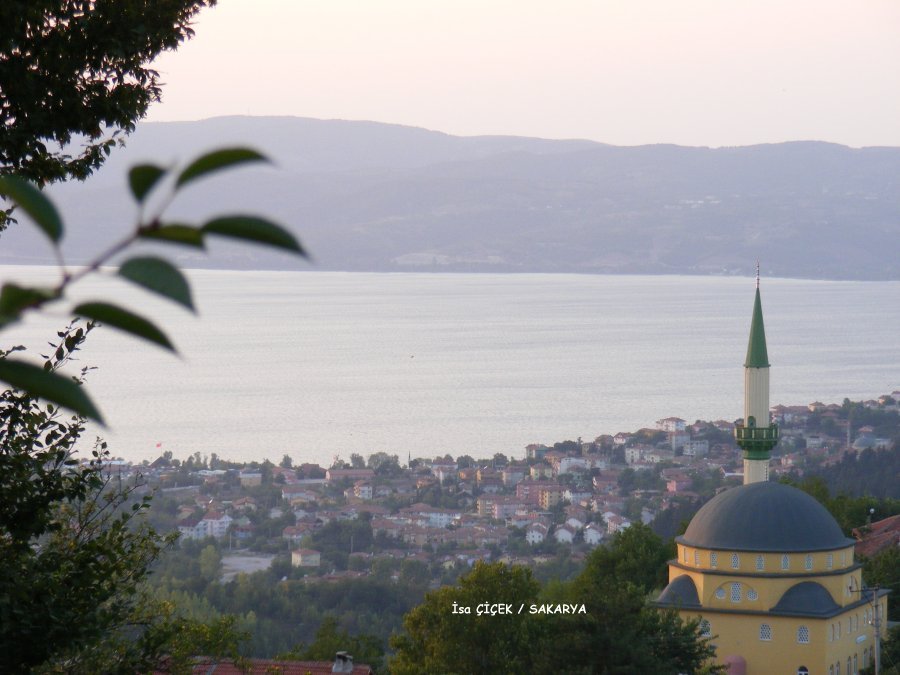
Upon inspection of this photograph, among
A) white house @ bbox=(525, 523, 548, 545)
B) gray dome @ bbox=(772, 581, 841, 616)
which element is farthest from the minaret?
white house @ bbox=(525, 523, 548, 545)

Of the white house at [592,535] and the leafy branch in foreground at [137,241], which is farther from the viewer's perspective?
the white house at [592,535]

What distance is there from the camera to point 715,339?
11350 centimetres

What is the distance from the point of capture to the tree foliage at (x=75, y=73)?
537 centimetres

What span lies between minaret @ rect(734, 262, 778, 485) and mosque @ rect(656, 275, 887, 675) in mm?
4823

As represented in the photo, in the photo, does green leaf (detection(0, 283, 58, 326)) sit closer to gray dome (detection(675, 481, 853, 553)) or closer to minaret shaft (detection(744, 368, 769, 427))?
gray dome (detection(675, 481, 853, 553))

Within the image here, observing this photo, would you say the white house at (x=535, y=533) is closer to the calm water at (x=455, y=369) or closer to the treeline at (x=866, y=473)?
the treeline at (x=866, y=473)

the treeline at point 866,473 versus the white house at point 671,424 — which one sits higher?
the white house at point 671,424

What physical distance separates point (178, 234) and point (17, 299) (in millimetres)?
145

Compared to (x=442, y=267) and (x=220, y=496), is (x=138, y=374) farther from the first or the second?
(x=442, y=267)

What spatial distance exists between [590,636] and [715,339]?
10102 cm

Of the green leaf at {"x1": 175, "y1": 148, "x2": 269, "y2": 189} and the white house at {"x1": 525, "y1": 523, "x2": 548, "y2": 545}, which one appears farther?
the white house at {"x1": 525, "y1": 523, "x2": 548, "y2": 545}

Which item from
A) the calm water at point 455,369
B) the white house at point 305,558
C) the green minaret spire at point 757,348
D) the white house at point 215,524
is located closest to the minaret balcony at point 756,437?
the green minaret spire at point 757,348

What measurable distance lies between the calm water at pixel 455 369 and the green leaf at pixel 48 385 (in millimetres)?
44746

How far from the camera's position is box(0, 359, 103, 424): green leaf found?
44.2 inches
